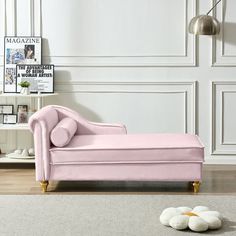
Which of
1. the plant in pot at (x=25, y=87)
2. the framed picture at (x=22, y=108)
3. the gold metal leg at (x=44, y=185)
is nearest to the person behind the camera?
the gold metal leg at (x=44, y=185)

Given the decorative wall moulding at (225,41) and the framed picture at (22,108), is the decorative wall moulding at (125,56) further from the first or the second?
the framed picture at (22,108)

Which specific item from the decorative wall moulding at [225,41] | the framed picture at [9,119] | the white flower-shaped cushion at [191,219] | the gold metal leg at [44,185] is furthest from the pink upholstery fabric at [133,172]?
the decorative wall moulding at [225,41]

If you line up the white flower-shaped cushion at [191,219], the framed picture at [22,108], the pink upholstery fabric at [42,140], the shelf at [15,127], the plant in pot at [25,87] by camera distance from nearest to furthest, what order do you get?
the white flower-shaped cushion at [191,219] → the pink upholstery fabric at [42,140] → the shelf at [15,127] → the plant in pot at [25,87] → the framed picture at [22,108]

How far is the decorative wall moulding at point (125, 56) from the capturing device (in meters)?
6.19

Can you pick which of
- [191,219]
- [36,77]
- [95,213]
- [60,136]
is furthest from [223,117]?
[191,219]

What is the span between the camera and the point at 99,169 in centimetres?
487

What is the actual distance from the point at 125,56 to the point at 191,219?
2.83 metres

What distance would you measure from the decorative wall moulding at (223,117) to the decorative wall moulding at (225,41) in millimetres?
217

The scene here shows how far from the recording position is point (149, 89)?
6227 millimetres

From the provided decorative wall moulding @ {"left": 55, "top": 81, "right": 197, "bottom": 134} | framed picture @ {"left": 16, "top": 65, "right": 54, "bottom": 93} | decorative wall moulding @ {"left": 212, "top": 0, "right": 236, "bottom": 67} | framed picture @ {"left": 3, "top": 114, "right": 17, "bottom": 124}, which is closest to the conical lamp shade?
decorative wall moulding @ {"left": 212, "top": 0, "right": 236, "bottom": 67}

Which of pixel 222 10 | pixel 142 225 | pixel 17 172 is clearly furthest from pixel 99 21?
pixel 142 225

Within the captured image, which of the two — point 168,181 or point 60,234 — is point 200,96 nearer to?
point 168,181

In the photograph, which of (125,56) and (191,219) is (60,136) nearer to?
(191,219)

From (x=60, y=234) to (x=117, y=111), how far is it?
274 centimetres
